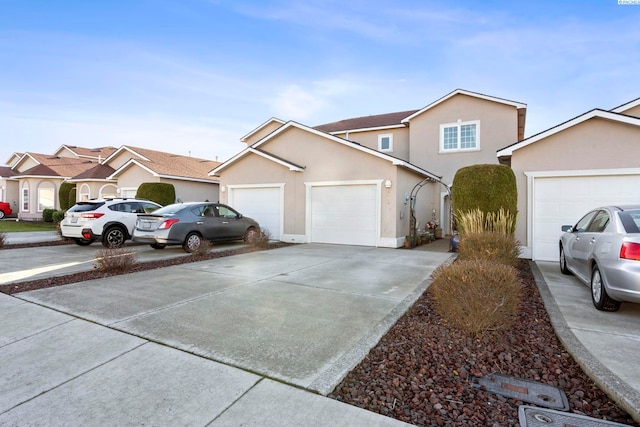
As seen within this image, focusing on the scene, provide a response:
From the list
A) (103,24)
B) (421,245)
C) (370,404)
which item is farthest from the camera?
(421,245)

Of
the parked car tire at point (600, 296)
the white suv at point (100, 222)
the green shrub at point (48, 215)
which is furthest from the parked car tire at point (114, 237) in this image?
the green shrub at point (48, 215)

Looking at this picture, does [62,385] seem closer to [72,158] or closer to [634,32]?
[634,32]

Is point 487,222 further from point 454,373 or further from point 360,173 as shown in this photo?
point 454,373

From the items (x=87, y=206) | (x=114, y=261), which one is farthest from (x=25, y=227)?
(x=114, y=261)

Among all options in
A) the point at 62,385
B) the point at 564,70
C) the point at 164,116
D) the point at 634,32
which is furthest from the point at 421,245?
the point at 164,116

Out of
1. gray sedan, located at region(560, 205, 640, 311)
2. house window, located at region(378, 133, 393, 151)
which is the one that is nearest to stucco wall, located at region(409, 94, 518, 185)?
house window, located at region(378, 133, 393, 151)

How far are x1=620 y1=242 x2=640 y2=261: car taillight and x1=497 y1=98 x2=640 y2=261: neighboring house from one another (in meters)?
5.24

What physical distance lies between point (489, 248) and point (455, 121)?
36.5 feet

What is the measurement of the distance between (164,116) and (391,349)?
1835 cm

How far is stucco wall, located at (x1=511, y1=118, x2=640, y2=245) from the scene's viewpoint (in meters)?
8.34

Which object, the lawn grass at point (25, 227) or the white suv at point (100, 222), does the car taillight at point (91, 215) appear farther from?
the lawn grass at point (25, 227)

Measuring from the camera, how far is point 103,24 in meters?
10.1

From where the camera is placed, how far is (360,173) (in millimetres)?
12133

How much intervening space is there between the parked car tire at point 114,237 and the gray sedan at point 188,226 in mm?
1164
